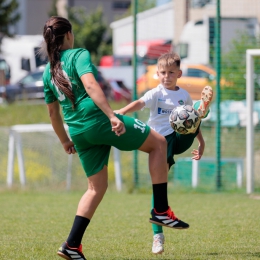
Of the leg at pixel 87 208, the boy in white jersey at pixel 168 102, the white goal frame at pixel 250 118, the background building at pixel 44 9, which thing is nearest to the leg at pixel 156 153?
the leg at pixel 87 208

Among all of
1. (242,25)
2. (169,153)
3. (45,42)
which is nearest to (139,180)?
(242,25)

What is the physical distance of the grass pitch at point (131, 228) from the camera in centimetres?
596

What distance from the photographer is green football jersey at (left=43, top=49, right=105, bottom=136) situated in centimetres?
510

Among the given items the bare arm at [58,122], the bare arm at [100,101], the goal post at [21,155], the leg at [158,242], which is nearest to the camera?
the bare arm at [100,101]

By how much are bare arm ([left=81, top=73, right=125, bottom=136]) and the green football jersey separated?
0.07 meters

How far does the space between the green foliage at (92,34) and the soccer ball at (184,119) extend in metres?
42.2

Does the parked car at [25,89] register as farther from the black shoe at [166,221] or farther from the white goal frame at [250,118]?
the black shoe at [166,221]

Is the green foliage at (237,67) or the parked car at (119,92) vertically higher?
the green foliage at (237,67)

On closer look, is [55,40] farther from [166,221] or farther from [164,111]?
[166,221]

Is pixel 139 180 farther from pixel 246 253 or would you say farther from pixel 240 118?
pixel 246 253

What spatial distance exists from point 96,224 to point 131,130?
3.09 meters

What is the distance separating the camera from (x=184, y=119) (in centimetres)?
573

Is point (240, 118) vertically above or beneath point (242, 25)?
beneath

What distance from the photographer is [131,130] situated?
5176mm
